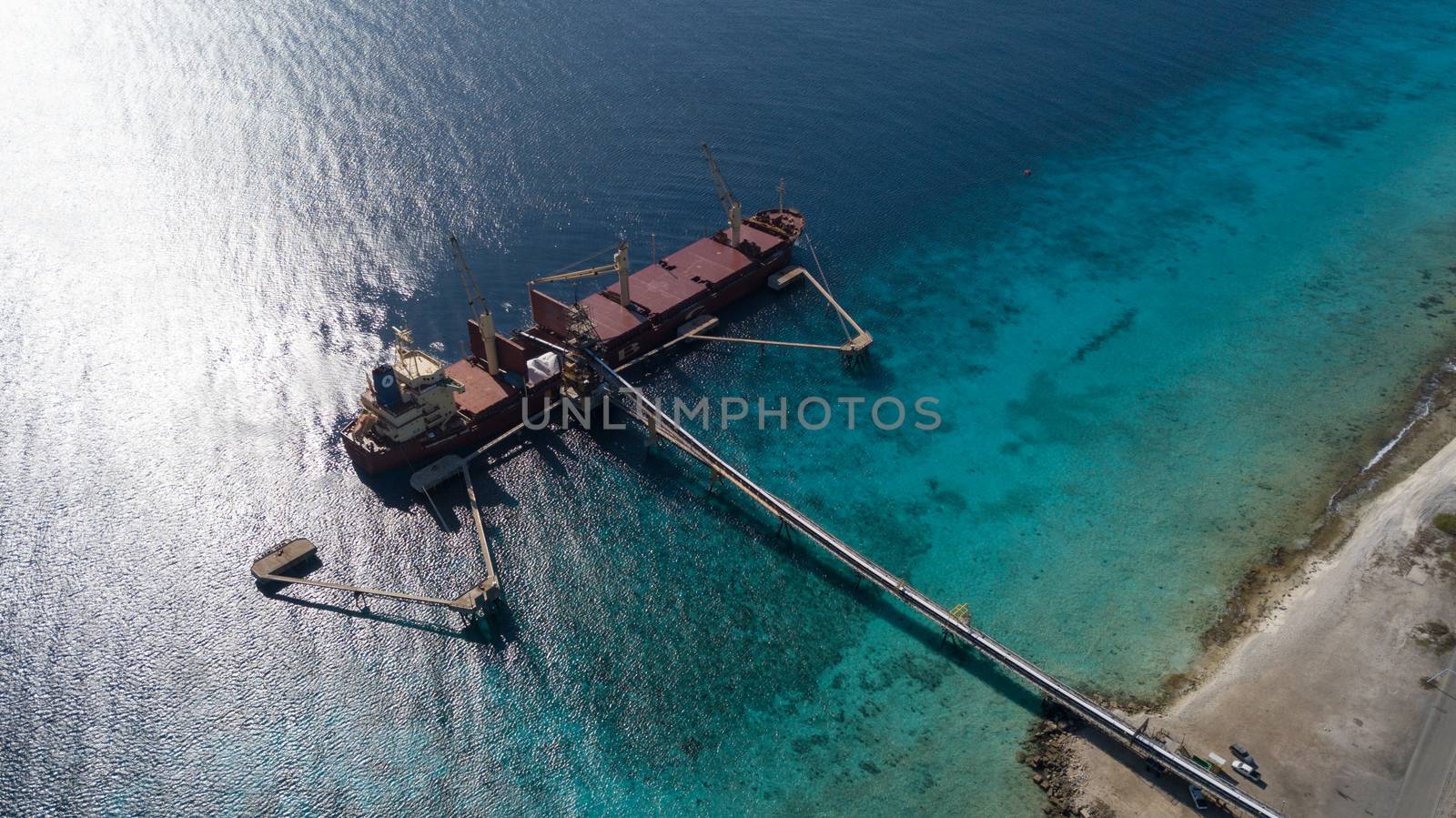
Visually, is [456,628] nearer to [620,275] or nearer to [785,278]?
[620,275]

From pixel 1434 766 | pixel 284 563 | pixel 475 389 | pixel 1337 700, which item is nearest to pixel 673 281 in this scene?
pixel 475 389

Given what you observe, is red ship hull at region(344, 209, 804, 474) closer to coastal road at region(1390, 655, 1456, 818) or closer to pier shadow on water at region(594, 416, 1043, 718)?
pier shadow on water at region(594, 416, 1043, 718)

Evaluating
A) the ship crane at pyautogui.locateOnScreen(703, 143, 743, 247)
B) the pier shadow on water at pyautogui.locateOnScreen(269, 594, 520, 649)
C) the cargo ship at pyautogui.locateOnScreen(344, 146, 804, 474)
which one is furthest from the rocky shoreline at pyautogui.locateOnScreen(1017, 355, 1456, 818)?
the ship crane at pyautogui.locateOnScreen(703, 143, 743, 247)

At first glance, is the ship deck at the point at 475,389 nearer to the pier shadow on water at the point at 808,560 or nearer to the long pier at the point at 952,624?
the long pier at the point at 952,624

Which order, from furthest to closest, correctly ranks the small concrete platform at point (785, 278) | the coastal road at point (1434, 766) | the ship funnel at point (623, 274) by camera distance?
the small concrete platform at point (785, 278) → the ship funnel at point (623, 274) → the coastal road at point (1434, 766)

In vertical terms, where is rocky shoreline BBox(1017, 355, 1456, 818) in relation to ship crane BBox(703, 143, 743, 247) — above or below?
below

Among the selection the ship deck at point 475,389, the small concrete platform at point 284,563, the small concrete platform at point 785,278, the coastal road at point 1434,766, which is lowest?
the coastal road at point 1434,766

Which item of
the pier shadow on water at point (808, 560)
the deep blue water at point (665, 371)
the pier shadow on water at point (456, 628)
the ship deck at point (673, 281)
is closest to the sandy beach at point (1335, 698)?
the deep blue water at point (665, 371)
